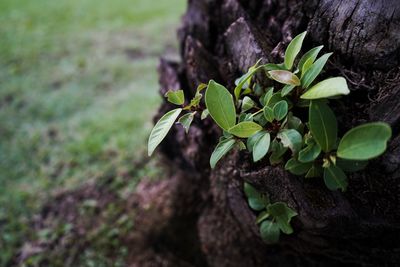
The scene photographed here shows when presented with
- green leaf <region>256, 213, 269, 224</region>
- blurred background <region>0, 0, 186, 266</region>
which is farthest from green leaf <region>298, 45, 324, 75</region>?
blurred background <region>0, 0, 186, 266</region>

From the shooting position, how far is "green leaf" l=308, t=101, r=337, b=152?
3.62ft

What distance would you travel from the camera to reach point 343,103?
1.44 meters

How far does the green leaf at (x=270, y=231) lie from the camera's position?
1486mm

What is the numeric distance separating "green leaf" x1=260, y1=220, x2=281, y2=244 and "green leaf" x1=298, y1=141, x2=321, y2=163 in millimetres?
437

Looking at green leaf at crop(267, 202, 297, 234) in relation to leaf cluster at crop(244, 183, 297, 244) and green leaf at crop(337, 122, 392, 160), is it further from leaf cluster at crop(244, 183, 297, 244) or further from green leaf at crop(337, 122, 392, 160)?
green leaf at crop(337, 122, 392, 160)

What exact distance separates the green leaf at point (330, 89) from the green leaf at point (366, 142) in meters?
0.12

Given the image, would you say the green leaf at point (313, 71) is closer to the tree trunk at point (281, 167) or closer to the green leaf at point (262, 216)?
the tree trunk at point (281, 167)

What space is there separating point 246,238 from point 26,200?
84.4 inches

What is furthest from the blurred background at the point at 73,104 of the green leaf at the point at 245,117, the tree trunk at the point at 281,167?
the green leaf at the point at 245,117

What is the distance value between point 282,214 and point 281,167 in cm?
20

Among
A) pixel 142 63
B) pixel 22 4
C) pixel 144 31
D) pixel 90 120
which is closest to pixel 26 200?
pixel 90 120

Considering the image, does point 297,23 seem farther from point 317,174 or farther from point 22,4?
point 22,4

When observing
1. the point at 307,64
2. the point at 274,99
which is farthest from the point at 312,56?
the point at 274,99

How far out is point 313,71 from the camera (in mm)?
1191
